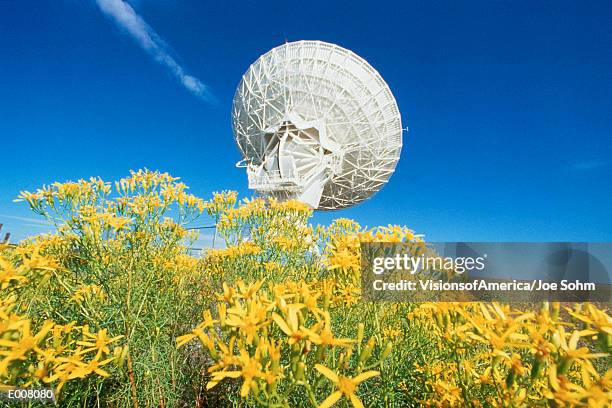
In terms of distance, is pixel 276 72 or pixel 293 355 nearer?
pixel 293 355

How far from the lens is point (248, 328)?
141 cm

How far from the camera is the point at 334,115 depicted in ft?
61.6

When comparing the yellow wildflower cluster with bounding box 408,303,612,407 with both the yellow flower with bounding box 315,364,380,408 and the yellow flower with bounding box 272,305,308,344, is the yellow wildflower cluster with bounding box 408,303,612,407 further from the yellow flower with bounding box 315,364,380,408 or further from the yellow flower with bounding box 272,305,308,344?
the yellow flower with bounding box 272,305,308,344

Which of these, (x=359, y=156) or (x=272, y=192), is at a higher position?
(x=359, y=156)

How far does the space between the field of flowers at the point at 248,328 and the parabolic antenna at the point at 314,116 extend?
14364 millimetres

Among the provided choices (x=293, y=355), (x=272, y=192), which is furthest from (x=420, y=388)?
(x=272, y=192)

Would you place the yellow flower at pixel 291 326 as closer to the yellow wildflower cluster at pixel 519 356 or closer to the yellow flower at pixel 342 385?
the yellow flower at pixel 342 385

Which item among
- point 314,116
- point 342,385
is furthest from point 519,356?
point 314,116

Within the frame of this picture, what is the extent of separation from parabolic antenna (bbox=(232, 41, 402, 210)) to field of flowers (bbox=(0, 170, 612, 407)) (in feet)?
47.1

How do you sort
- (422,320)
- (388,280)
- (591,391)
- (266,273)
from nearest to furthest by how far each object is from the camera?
(591,391) < (422,320) < (388,280) < (266,273)

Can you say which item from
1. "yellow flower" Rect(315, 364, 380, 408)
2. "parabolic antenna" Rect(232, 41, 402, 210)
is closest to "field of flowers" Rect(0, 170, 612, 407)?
"yellow flower" Rect(315, 364, 380, 408)

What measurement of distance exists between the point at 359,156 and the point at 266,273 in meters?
17.4

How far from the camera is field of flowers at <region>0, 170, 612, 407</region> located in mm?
1396

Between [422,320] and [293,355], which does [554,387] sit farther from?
[422,320]
